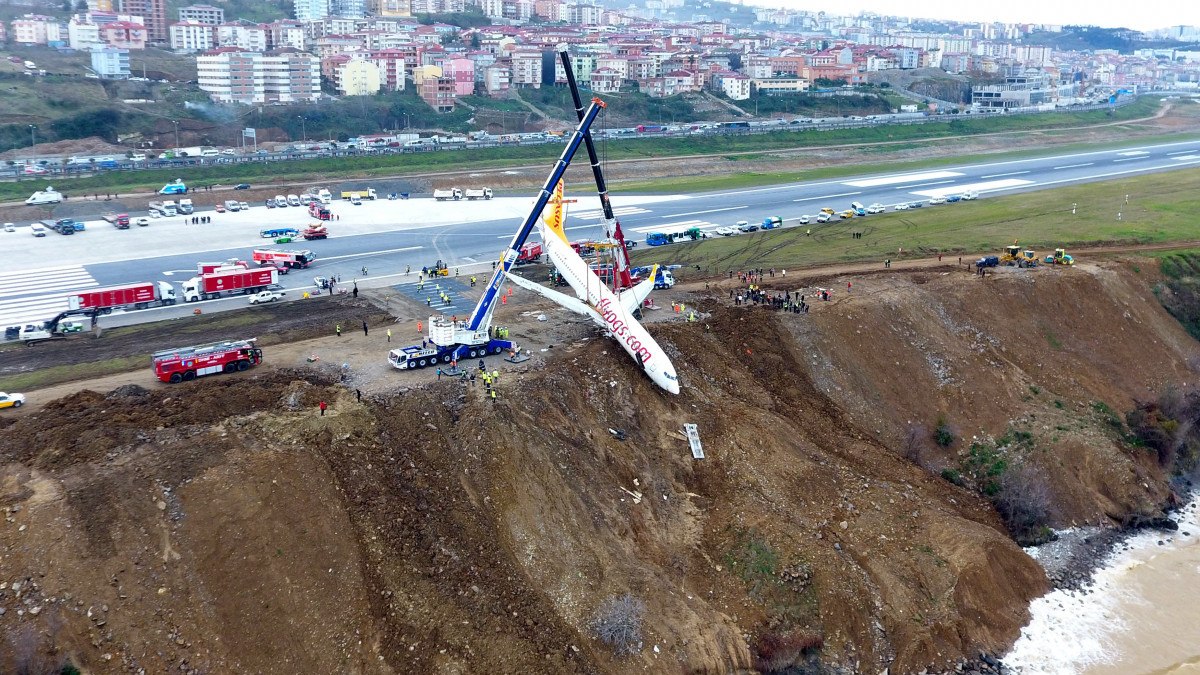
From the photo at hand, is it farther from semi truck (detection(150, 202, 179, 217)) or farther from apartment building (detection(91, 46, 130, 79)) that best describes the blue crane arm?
apartment building (detection(91, 46, 130, 79))

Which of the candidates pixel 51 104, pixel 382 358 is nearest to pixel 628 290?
pixel 382 358

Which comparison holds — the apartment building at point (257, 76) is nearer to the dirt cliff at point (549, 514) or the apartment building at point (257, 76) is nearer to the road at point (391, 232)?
the road at point (391, 232)

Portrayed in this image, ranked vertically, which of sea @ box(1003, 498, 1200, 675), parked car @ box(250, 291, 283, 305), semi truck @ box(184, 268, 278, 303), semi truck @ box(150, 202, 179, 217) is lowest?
sea @ box(1003, 498, 1200, 675)

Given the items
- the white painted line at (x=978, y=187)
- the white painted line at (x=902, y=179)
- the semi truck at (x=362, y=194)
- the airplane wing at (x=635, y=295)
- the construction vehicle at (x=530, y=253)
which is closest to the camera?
the airplane wing at (x=635, y=295)

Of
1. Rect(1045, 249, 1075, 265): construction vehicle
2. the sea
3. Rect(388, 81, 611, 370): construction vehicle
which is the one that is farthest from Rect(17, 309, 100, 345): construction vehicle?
Rect(1045, 249, 1075, 265): construction vehicle

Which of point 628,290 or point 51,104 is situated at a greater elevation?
point 51,104

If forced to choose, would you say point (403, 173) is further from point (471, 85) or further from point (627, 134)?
point (471, 85)

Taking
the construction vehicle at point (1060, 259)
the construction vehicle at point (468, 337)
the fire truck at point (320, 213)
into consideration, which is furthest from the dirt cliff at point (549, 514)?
the fire truck at point (320, 213)
